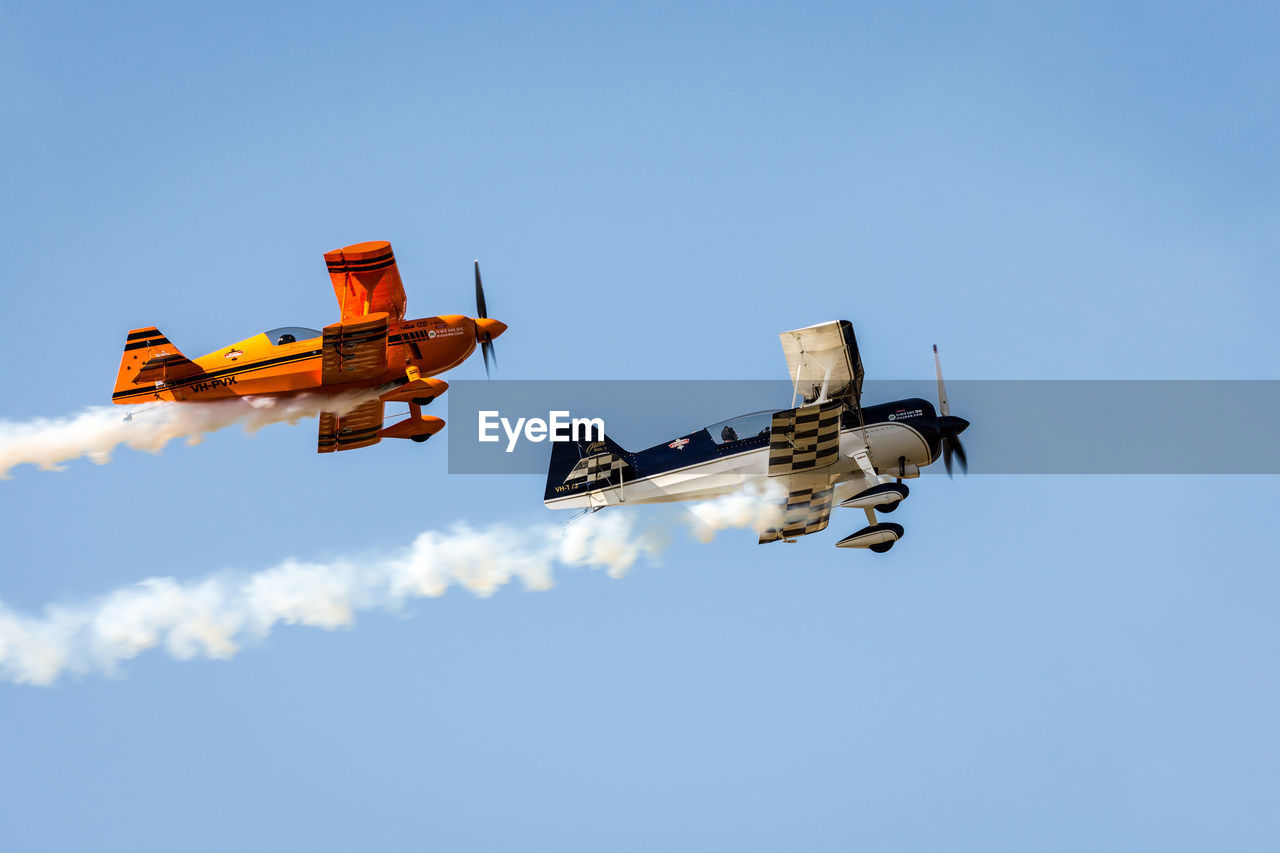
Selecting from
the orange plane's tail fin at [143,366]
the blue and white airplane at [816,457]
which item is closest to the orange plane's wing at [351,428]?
the orange plane's tail fin at [143,366]

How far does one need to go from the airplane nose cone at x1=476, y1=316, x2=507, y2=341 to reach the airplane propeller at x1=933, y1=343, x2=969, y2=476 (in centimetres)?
826

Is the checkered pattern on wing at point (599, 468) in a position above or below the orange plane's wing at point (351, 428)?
below

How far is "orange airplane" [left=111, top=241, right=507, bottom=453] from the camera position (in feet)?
124

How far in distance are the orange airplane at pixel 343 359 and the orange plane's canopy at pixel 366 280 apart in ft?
0.06

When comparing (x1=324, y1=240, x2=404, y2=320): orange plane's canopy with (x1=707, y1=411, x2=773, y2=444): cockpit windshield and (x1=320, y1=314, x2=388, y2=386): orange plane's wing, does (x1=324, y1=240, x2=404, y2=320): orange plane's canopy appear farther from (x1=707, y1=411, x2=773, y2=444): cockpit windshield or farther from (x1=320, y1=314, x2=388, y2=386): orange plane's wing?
(x1=707, y1=411, x2=773, y2=444): cockpit windshield

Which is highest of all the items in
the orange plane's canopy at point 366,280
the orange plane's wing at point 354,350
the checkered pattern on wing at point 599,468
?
the orange plane's canopy at point 366,280

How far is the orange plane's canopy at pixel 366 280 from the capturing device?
1513 inches

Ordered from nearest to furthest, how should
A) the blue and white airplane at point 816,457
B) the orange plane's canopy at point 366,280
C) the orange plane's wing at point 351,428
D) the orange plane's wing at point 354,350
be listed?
the blue and white airplane at point 816,457 → the orange plane's wing at point 354,350 → the orange plane's canopy at point 366,280 → the orange plane's wing at point 351,428

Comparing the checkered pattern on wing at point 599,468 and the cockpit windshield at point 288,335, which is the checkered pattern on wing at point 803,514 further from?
the cockpit windshield at point 288,335

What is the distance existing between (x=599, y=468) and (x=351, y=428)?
535 centimetres

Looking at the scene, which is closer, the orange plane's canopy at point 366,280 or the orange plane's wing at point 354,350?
the orange plane's wing at point 354,350

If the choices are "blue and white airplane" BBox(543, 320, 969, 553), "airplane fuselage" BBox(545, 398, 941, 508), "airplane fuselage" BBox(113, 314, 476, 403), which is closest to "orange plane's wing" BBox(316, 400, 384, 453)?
"airplane fuselage" BBox(113, 314, 476, 403)

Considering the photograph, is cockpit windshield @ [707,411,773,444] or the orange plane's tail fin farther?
the orange plane's tail fin

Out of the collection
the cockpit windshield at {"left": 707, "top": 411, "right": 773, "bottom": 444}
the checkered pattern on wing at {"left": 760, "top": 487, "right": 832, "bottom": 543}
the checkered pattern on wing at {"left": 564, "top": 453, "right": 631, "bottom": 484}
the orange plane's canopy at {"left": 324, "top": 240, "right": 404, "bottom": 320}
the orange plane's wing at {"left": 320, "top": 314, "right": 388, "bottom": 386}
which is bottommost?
the checkered pattern on wing at {"left": 760, "top": 487, "right": 832, "bottom": 543}
